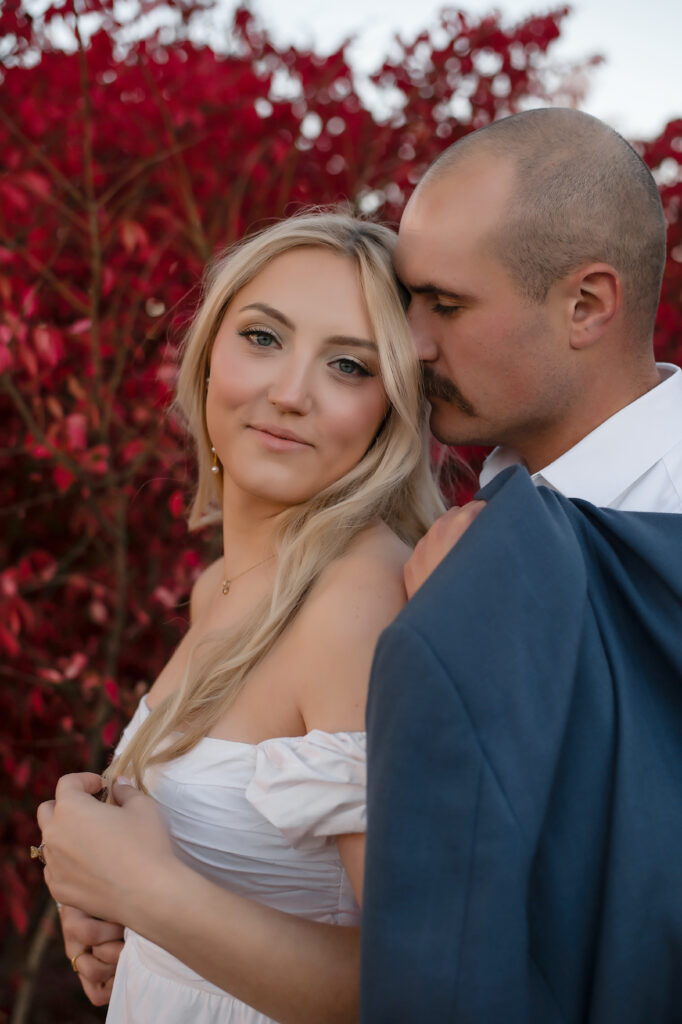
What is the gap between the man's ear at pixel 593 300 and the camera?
2006 millimetres

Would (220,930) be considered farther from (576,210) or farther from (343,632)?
(576,210)

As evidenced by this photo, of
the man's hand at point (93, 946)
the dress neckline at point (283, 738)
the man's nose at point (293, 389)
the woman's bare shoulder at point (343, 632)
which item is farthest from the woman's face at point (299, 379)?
the man's hand at point (93, 946)

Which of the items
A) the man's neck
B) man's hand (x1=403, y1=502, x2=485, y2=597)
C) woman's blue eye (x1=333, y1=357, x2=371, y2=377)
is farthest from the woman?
the man's neck

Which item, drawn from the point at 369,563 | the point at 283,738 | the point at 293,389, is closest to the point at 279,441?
the point at 293,389

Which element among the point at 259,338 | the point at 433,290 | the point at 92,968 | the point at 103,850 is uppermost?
the point at 433,290

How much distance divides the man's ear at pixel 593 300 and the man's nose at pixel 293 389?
605mm

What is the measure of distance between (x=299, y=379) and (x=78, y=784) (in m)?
0.97

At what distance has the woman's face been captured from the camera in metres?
1.98

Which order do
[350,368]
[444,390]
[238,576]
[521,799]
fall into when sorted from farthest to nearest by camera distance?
[238,576], [444,390], [350,368], [521,799]

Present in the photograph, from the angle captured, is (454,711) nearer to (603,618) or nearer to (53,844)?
(603,618)

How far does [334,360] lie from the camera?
2.02 meters

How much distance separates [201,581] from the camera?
2744 mm

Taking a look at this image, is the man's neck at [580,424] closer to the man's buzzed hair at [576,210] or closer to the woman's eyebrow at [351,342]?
the man's buzzed hair at [576,210]

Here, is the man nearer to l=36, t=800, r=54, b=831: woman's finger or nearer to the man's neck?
the man's neck
